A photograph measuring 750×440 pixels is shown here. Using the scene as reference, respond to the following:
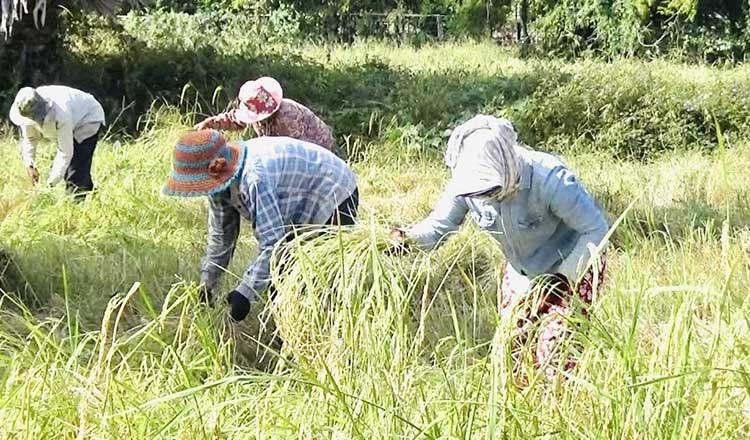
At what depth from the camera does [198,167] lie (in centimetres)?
345

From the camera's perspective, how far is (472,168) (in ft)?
9.47

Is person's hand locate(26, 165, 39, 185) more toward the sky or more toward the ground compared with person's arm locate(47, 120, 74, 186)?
more toward the ground

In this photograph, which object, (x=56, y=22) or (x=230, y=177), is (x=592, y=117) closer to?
(x=56, y=22)

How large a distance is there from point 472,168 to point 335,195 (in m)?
1.17

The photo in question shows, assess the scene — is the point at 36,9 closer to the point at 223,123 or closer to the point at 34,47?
the point at 34,47

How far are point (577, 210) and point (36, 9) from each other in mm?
7286

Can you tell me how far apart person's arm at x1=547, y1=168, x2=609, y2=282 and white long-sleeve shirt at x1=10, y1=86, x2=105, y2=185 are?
4.00 metres

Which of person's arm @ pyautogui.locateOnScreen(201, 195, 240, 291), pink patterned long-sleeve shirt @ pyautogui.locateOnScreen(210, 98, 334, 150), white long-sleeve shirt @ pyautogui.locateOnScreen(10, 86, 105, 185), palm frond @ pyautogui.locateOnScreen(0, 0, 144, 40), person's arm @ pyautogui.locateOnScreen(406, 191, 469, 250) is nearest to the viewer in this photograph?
person's arm @ pyautogui.locateOnScreen(406, 191, 469, 250)

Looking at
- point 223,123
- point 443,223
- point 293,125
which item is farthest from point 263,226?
point 223,123

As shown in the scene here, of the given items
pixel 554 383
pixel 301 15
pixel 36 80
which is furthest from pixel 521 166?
pixel 301 15

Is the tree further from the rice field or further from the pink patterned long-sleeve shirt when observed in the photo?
the rice field

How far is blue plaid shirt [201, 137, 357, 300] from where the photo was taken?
141 inches

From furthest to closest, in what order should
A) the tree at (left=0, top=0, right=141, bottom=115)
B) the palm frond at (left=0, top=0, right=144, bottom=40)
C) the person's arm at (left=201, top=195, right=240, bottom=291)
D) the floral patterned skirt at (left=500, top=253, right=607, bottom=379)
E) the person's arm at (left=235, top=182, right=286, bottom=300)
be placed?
the tree at (left=0, top=0, right=141, bottom=115) → the palm frond at (left=0, top=0, right=144, bottom=40) → the person's arm at (left=201, top=195, right=240, bottom=291) → the person's arm at (left=235, top=182, right=286, bottom=300) → the floral patterned skirt at (left=500, top=253, right=607, bottom=379)

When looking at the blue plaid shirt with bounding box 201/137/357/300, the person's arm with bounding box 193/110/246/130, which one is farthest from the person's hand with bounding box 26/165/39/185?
the blue plaid shirt with bounding box 201/137/357/300
